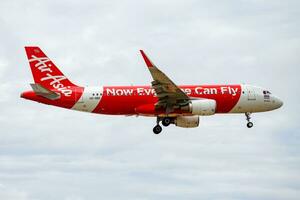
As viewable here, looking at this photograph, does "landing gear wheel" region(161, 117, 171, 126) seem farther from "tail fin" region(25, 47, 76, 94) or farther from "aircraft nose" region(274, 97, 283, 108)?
"aircraft nose" region(274, 97, 283, 108)

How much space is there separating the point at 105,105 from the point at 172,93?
7519mm

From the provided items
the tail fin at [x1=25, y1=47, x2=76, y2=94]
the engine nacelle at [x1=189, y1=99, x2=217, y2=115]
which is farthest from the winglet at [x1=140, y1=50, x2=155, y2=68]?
the tail fin at [x1=25, y1=47, x2=76, y2=94]

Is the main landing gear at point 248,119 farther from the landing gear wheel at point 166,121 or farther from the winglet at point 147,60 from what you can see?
the winglet at point 147,60

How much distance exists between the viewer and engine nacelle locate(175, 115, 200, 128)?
94.6 meters

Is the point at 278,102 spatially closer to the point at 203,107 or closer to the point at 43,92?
the point at 203,107

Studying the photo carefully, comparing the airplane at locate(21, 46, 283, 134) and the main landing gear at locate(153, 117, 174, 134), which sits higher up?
the airplane at locate(21, 46, 283, 134)

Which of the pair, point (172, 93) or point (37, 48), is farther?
point (37, 48)

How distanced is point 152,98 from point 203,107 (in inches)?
229

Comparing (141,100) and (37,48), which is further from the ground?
(37,48)

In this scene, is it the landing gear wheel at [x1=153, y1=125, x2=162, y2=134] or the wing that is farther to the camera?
the landing gear wheel at [x1=153, y1=125, x2=162, y2=134]

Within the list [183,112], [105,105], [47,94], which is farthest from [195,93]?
[47,94]

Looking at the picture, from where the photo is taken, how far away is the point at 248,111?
3713 inches

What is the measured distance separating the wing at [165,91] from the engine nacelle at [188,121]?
3.97m

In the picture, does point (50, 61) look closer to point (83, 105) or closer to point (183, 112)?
point (83, 105)
